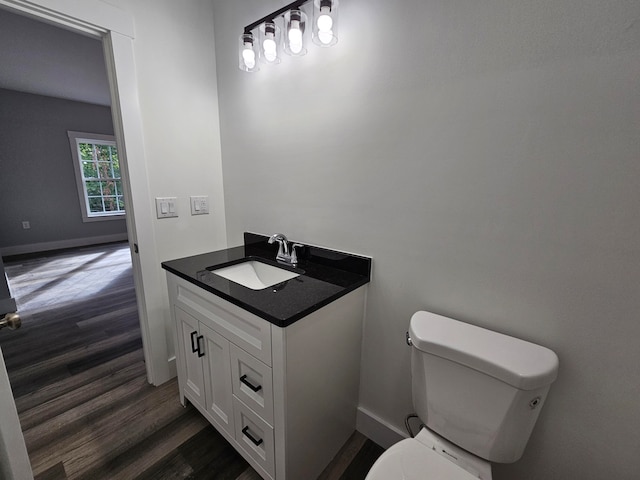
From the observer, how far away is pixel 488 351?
0.80 meters

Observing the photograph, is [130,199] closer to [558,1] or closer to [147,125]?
[147,125]

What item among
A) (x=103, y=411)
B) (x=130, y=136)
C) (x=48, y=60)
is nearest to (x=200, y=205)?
(x=130, y=136)

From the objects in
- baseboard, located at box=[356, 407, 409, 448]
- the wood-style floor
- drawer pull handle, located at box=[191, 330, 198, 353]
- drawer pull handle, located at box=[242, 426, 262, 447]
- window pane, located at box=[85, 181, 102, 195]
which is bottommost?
the wood-style floor

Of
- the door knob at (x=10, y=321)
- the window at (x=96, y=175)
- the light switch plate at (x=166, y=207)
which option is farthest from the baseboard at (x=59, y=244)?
the door knob at (x=10, y=321)

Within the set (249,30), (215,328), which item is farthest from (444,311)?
(249,30)

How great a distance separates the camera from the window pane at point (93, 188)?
508cm

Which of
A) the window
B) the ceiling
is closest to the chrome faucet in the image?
the ceiling

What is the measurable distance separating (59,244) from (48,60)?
10.7 feet

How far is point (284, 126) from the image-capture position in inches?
55.2

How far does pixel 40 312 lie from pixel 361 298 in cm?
319

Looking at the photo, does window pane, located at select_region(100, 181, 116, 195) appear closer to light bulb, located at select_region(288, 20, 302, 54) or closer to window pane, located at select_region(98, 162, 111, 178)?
window pane, located at select_region(98, 162, 111, 178)

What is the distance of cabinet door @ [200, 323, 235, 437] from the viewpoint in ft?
3.74

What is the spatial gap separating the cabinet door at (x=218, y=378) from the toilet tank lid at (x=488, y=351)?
784 mm

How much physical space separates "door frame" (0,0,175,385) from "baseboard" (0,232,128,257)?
475cm
